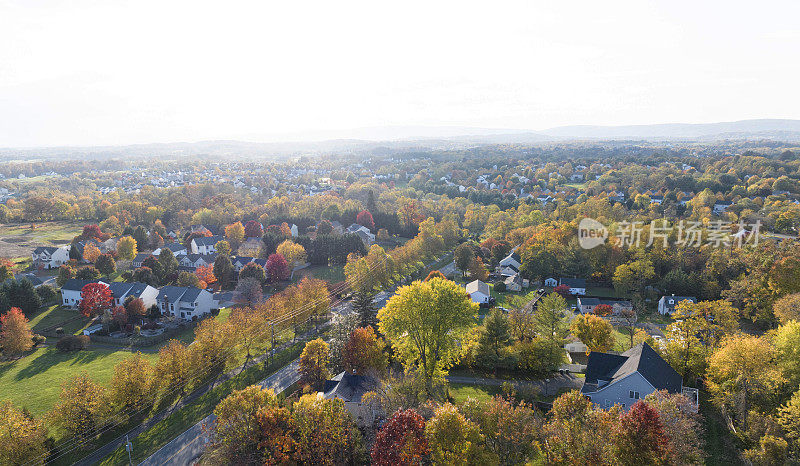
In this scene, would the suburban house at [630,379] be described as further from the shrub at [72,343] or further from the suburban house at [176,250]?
the suburban house at [176,250]

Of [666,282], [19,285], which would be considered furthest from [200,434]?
[666,282]

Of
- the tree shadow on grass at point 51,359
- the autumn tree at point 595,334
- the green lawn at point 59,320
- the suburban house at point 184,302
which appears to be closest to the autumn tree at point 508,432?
the autumn tree at point 595,334

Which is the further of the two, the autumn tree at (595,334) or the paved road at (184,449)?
the autumn tree at (595,334)

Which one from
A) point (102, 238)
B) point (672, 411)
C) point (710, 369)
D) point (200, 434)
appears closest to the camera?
point (672, 411)

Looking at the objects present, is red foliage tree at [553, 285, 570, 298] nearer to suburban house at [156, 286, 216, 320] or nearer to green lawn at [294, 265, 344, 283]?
green lawn at [294, 265, 344, 283]

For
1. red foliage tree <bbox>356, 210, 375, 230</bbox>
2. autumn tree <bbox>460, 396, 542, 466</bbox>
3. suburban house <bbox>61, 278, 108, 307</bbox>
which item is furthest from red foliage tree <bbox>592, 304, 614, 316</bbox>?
suburban house <bbox>61, 278, 108, 307</bbox>

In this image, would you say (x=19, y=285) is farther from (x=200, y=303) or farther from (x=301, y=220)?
(x=301, y=220)
